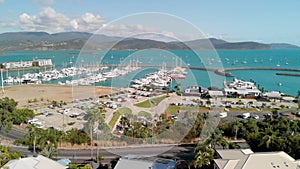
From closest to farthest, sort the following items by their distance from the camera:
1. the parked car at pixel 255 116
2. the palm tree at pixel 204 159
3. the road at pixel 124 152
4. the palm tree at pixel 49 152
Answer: the palm tree at pixel 204 159
the palm tree at pixel 49 152
the road at pixel 124 152
the parked car at pixel 255 116

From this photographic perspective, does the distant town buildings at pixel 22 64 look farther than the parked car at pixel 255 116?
Yes

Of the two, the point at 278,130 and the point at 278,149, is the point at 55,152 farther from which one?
the point at 278,130

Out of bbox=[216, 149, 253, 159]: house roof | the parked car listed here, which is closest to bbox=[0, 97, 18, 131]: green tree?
bbox=[216, 149, 253, 159]: house roof

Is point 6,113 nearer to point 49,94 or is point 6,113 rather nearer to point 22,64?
point 49,94

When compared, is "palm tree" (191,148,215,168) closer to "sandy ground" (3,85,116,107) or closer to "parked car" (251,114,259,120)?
"parked car" (251,114,259,120)

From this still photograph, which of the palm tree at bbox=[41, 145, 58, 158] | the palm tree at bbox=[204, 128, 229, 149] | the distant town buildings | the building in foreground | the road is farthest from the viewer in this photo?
the distant town buildings

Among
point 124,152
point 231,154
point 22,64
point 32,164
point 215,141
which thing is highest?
point 22,64

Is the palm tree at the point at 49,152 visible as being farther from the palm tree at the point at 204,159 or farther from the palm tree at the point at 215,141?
the palm tree at the point at 215,141

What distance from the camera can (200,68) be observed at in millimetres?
47812

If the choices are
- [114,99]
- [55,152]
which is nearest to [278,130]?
[55,152]

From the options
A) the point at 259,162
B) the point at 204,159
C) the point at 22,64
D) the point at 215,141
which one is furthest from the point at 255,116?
the point at 22,64

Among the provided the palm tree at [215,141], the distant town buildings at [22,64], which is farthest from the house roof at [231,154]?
the distant town buildings at [22,64]

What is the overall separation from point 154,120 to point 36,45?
118 m

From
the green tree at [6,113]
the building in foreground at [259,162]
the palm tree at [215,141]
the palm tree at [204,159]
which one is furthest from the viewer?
the green tree at [6,113]
